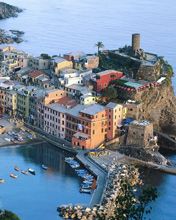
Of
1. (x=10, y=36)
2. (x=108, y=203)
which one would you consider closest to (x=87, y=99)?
(x=108, y=203)

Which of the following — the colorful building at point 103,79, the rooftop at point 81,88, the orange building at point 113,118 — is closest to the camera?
the orange building at point 113,118

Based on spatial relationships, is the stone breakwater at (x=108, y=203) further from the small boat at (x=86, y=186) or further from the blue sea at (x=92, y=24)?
the blue sea at (x=92, y=24)

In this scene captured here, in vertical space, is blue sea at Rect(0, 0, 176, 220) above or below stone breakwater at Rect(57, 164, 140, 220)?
above

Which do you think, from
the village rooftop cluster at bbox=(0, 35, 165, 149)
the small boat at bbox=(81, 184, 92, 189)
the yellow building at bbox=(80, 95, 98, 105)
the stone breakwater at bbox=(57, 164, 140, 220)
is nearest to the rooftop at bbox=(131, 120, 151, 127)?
the village rooftop cluster at bbox=(0, 35, 165, 149)

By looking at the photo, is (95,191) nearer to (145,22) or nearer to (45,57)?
(45,57)

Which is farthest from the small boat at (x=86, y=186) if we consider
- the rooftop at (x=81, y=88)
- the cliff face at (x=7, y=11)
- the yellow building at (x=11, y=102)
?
the cliff face at (x=7, y=11)

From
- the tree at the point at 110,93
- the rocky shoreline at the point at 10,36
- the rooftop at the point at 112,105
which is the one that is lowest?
the rocky shoreline at the point at 10,36

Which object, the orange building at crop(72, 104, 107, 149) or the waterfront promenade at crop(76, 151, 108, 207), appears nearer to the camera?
the waterfront promenade at crop(76, 151, 108, 207)

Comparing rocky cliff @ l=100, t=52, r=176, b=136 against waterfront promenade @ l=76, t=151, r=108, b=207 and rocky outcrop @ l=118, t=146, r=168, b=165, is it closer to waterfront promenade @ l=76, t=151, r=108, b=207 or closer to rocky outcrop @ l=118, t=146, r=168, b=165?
rocky outcrop @ l=118, t=146, r=168, b=165
